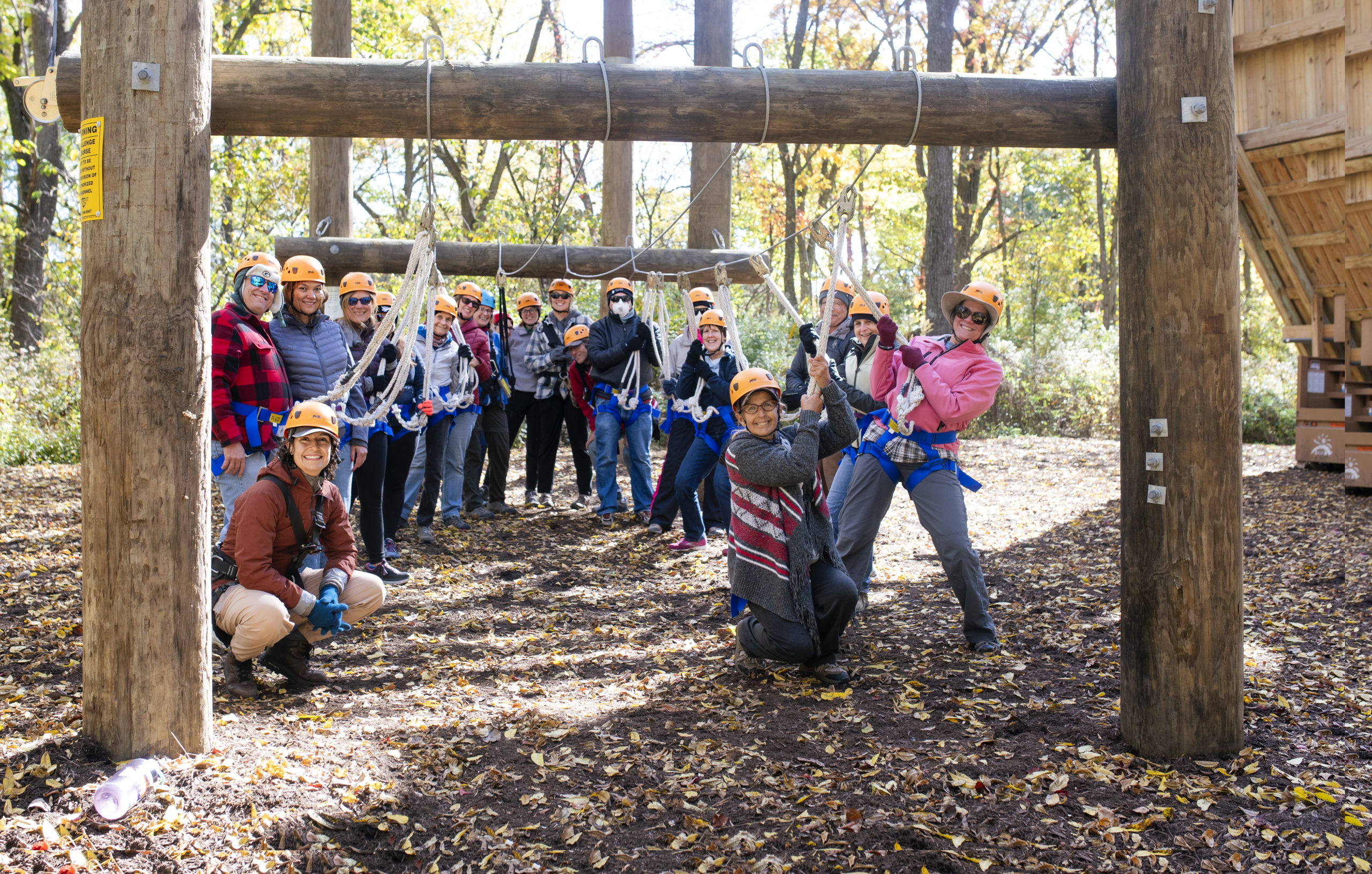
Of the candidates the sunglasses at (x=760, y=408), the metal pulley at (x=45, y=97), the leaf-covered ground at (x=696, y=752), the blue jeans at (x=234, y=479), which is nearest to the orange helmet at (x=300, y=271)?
the blue jeans at (x=234, y=479)

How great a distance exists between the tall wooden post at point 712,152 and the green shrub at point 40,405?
297 inches

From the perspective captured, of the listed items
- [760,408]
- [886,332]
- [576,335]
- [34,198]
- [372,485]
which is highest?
[34,198]

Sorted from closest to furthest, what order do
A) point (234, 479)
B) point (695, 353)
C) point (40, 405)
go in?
point (234, 479)
point (695, 353)
point (40, 405)

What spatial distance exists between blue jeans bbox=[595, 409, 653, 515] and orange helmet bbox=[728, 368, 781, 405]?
4.09 meters

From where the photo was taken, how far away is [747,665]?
15.9 ft

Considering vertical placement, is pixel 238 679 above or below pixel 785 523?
below

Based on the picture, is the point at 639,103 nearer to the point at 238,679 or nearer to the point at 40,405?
the point at 238,679

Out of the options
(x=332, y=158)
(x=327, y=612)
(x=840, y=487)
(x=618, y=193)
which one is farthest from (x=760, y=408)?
(x=332, y=158)

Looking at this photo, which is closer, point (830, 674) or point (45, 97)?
point (45, 97)

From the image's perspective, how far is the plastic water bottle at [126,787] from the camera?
10.1 ft

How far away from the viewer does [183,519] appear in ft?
11.5

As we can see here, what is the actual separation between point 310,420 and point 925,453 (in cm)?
291

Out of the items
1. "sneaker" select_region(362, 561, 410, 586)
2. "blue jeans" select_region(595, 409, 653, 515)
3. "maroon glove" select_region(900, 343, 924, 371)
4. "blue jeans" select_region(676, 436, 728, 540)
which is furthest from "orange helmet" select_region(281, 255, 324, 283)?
"blue jeans" select_region(595, 409, 653, 515)

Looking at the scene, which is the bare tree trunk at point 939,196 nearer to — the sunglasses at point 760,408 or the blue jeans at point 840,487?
the blue jeans at point 840,487
